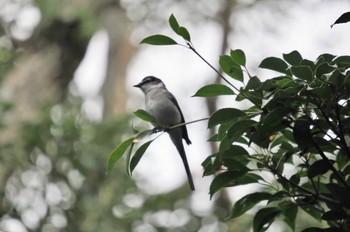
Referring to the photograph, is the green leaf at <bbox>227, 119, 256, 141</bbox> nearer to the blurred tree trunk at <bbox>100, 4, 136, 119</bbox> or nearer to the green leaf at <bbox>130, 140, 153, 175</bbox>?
the green leaf at <bbox>130, 140, 153, 175</bbox>

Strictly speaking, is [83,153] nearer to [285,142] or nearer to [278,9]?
[285,142]

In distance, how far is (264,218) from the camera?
6.31 feet

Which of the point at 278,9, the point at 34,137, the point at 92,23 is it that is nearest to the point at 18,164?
the point at 34,137

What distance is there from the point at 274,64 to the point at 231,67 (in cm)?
12

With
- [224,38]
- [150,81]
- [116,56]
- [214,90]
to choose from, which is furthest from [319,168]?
[116,56]

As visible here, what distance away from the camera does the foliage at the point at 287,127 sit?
5.42 feet

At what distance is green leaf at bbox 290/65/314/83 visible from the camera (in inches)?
64.8

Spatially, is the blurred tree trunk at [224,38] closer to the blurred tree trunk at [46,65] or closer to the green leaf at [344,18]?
the blurred tree trunk at [46,65]

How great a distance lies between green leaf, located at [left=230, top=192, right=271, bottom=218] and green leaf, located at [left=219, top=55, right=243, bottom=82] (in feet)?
1.10

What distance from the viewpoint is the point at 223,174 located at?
6.29ft

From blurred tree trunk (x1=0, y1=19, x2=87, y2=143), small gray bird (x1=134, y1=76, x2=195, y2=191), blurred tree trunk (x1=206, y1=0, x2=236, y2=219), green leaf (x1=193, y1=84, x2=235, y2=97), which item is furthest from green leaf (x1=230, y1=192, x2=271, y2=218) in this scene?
blurred tree trunk (x1=206, y1=0, x2=236, y2=219)

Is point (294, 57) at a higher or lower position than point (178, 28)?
lower

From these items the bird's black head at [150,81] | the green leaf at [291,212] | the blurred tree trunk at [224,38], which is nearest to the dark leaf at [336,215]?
the green leaf at [291,212]

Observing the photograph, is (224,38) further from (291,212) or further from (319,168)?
(319,168)
